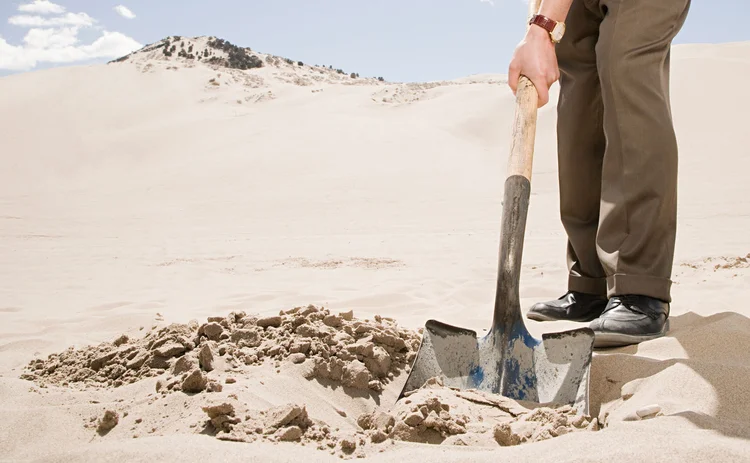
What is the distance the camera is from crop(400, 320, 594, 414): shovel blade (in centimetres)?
177

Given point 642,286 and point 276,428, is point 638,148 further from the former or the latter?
point 276,428


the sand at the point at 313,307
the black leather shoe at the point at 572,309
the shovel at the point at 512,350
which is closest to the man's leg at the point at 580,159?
the black leather shoe at the point at 572,309

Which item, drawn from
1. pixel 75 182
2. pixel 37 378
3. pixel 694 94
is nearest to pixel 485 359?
pixel 37 378

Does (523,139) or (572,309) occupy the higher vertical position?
(523,139)

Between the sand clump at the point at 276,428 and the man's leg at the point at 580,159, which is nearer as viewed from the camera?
the sand clump at the point at 276,428

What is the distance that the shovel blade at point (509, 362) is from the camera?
1.77 meters

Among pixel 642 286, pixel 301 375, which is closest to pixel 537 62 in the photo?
pixel 642 286

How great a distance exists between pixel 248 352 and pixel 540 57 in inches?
55.5

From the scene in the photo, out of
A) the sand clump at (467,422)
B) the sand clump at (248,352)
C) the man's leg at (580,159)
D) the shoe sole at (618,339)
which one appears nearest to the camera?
the sand clump at (467,422)

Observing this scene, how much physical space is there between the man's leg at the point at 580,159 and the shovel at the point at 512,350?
2.36 feet

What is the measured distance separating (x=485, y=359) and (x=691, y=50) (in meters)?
23.6

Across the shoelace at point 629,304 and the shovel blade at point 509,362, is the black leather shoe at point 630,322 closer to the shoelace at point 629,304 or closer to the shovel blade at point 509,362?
the shoelace at point 629,304

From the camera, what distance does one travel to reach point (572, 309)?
2607 mm

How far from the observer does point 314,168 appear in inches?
555
